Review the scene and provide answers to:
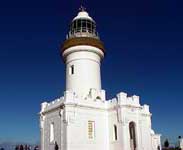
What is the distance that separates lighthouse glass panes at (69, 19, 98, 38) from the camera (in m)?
30.6

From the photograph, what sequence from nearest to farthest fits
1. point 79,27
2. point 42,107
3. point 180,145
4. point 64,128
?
point 64,128
point 42,107
point 79,27
point 180,145

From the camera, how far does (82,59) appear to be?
29.4 metres

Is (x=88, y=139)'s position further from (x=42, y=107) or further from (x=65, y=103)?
(x=42, y=107)

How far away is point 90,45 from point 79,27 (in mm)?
2979

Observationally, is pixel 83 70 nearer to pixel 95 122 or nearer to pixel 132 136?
pixel 95 122

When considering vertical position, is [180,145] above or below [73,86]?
below

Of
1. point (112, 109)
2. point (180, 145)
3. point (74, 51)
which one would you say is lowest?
point (180, 145)

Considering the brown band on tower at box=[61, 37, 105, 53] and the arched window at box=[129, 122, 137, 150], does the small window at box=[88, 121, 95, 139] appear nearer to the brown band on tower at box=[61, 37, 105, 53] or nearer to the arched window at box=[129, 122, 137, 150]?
the arched window at box=[129, 122, 137, 150]

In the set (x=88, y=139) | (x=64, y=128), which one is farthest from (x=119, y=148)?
(x=64, y=128)

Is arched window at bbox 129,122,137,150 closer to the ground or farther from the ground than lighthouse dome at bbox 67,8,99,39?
closer to the ground

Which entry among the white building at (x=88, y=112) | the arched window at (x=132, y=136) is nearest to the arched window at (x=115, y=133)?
the white building at (x=88, y=112)

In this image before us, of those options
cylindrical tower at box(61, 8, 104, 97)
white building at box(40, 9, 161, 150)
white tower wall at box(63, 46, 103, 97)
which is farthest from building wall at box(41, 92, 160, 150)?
cylindrical tower at box(61, 8, 104, 97)

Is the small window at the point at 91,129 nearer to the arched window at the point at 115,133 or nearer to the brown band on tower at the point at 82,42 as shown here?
the arched window at the point at 115,133

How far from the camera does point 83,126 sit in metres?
24.8
